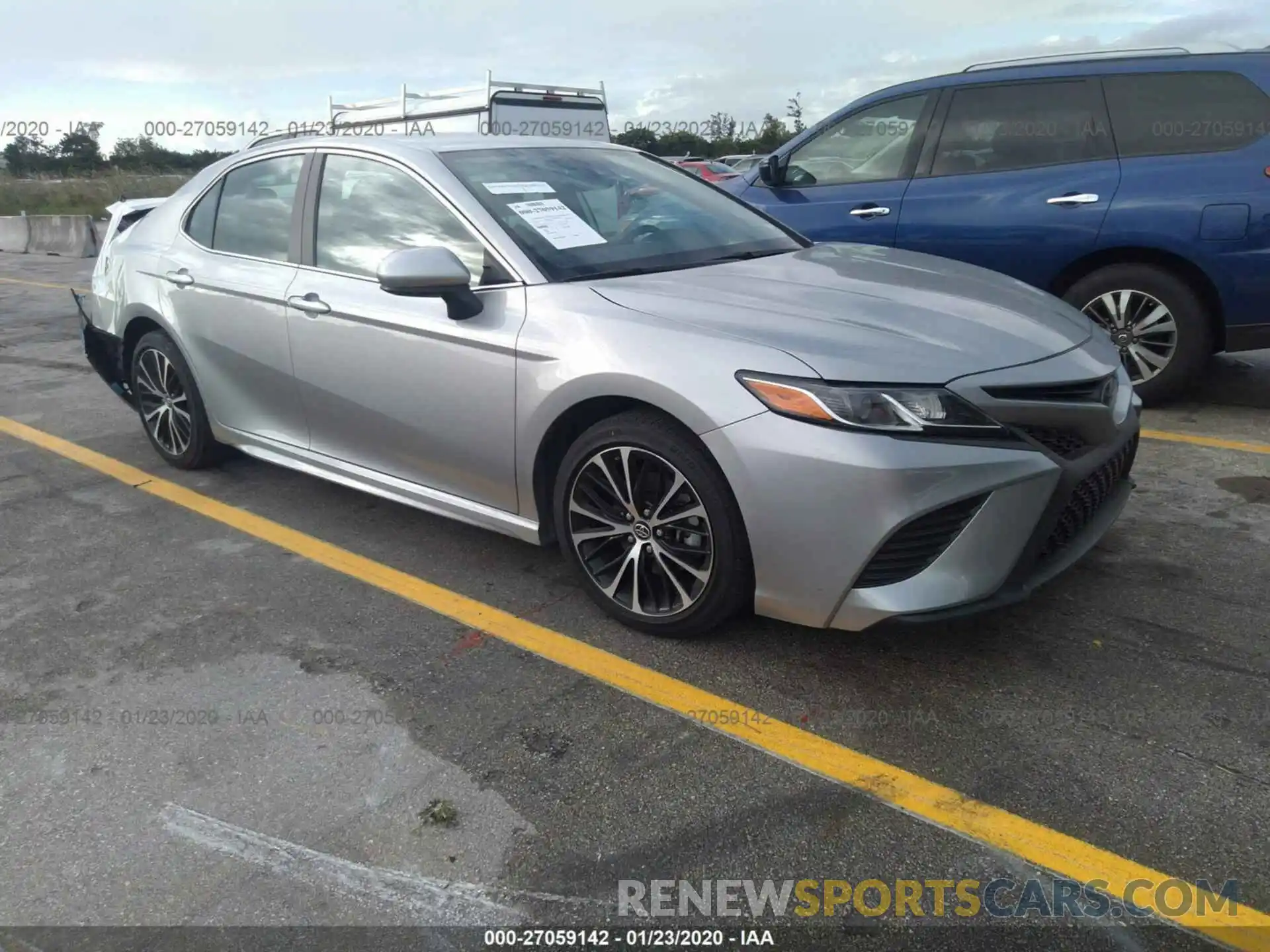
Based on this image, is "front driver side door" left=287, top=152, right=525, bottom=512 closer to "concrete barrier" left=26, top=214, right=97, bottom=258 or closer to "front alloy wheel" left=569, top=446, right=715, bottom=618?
"front alloy wheel" left=569, top=446, right=715, bottom=618

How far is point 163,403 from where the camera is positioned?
4930 mm

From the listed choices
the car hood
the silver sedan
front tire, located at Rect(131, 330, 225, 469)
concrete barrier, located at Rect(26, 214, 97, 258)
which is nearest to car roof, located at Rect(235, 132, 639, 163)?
the silver sedan

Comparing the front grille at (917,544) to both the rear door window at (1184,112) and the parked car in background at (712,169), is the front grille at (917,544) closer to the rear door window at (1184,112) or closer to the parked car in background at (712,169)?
the rear door window at (1184,112)

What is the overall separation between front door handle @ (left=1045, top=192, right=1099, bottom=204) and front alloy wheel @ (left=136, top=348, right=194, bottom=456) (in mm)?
4560

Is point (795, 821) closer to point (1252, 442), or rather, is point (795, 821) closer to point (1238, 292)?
point (1252, 442)

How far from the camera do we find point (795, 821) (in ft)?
7.82

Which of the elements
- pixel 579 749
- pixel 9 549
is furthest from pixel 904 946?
pixel 9 549

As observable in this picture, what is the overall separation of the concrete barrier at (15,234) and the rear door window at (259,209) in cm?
1619

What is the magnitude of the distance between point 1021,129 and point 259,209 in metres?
4.11

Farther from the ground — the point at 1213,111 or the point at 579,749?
the point at 1213,111

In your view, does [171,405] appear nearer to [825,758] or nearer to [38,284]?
[825,758]

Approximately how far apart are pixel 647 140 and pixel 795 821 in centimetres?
2493

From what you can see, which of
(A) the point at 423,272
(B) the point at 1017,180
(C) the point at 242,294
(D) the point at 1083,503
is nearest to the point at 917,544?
(D) the point at 1083,503

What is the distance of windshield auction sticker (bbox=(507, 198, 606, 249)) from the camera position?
3.44 m
